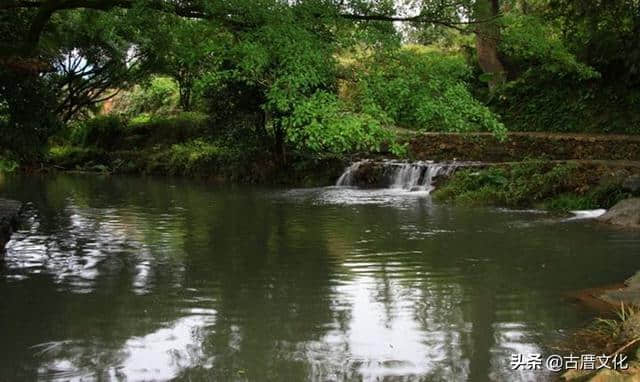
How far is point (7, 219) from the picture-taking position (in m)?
10.4

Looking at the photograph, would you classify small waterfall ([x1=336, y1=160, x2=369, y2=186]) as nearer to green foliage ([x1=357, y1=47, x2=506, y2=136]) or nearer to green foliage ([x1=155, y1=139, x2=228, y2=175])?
green foliage ([x1=155, y1=139, x2=228, y2=175])

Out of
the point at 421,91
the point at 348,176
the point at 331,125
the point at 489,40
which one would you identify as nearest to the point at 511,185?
the point at 489,40

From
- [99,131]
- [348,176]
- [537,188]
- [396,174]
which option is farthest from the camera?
[99,131]

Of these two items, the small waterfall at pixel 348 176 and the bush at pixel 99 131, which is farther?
the bush at pixel 99 131

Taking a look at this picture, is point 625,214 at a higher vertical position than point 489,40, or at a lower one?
lower

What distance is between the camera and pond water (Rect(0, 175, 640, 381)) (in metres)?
5.23

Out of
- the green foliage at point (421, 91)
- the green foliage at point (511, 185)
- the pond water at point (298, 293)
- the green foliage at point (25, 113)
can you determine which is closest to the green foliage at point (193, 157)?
the green foliage at point (511, 185)

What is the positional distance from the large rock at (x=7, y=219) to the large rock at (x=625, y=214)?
952 cm

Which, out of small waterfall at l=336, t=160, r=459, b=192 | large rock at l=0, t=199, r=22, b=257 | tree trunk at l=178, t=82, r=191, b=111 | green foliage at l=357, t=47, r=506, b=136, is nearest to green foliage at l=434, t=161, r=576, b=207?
small waterfall at l=336, t=160, r=459, b=192

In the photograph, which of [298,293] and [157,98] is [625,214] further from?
[157,98]

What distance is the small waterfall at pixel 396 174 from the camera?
1833 cm

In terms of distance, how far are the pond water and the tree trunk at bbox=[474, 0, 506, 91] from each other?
119 inches

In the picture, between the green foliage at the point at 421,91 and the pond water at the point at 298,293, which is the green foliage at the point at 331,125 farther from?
the pond water at the point at 298,293

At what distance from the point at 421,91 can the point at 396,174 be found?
36.9 ft
